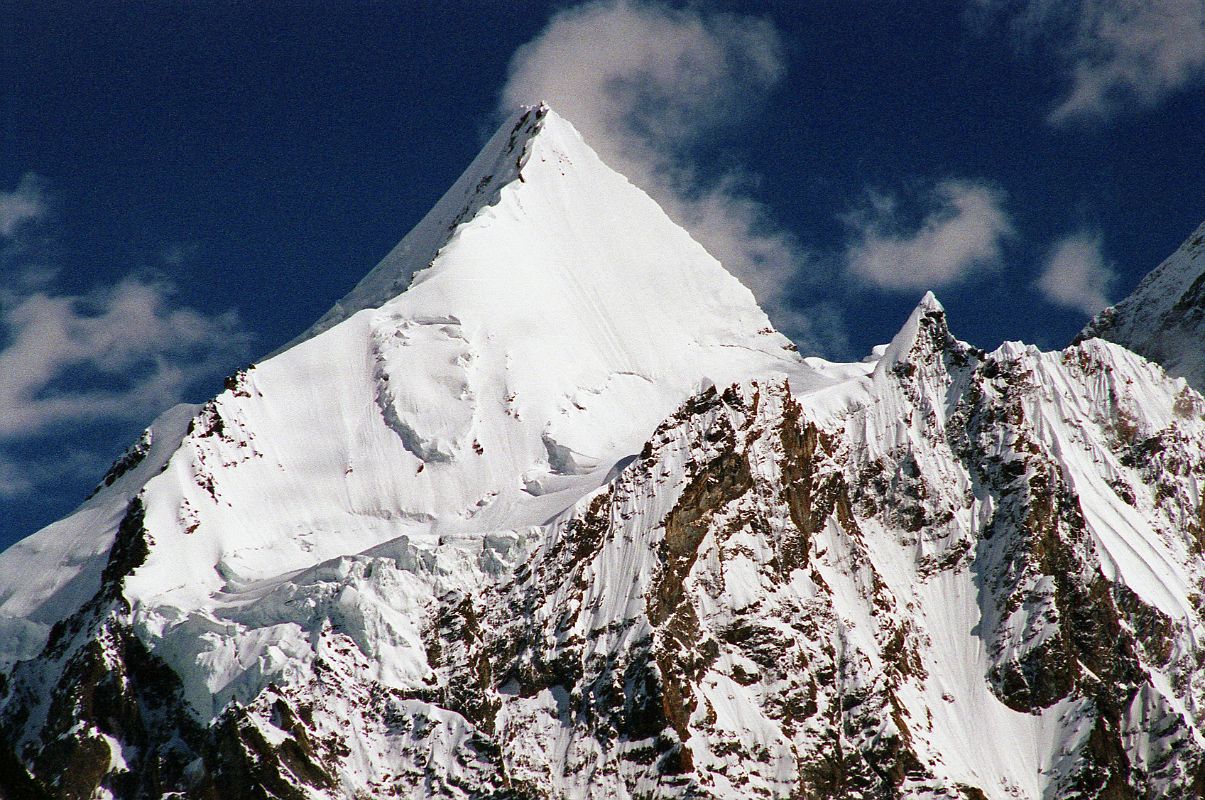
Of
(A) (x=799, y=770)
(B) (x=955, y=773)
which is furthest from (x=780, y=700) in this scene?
(B) (x=955, y=773)

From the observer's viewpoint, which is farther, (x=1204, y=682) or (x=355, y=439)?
(x=355, y=439)

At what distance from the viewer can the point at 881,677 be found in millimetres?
175875

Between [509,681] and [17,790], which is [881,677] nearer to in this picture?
[509,681]

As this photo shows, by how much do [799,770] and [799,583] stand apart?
23.6m

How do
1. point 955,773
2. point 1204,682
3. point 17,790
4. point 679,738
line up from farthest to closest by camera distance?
1. point 1204,682
2. point 955,773
3. point 679,738
4. point 17,790

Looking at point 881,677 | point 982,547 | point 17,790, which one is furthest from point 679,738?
point 17,790

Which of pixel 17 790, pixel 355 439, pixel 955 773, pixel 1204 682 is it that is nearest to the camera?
pixel 17 790

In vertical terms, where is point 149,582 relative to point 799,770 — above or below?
above

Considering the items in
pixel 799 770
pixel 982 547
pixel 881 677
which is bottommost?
pixel 799 770

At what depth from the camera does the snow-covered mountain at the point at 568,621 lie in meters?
160

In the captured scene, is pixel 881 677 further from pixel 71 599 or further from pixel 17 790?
pixel 17 790

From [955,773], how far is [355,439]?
7502 centimetres

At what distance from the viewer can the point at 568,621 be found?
167 metres

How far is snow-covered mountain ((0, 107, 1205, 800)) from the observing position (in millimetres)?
160125
